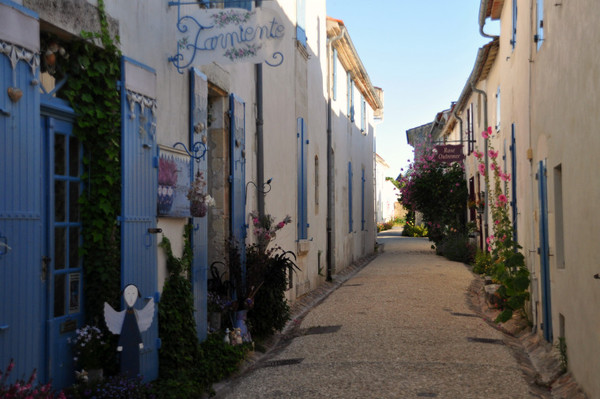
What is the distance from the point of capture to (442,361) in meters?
7.16

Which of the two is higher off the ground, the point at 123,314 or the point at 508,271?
the point at 123,314

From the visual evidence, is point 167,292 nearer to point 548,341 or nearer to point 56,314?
point 56,314

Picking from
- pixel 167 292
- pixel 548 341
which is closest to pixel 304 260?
pixel 548 341

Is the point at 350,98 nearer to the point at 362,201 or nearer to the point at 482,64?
the point at 362,201

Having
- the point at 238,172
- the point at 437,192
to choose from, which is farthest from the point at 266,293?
the point at 437,192

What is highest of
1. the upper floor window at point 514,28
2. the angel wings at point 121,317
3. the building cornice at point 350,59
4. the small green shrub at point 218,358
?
the building cornice at point 350,59

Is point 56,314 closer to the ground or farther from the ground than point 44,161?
closer to the ground

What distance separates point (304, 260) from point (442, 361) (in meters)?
6.33

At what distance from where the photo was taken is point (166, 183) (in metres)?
A: 6.21

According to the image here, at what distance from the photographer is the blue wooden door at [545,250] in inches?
311

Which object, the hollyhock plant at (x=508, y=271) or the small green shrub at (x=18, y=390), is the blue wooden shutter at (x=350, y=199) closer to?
Answer: the hollyhock plant at (x=508, y=271)

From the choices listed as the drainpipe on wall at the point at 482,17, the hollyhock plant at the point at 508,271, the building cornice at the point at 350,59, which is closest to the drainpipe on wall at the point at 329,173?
the building cornice at the point at 350,59

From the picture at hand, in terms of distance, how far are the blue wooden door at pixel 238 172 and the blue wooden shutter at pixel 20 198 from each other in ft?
13.3

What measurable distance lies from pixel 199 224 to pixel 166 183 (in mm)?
982
